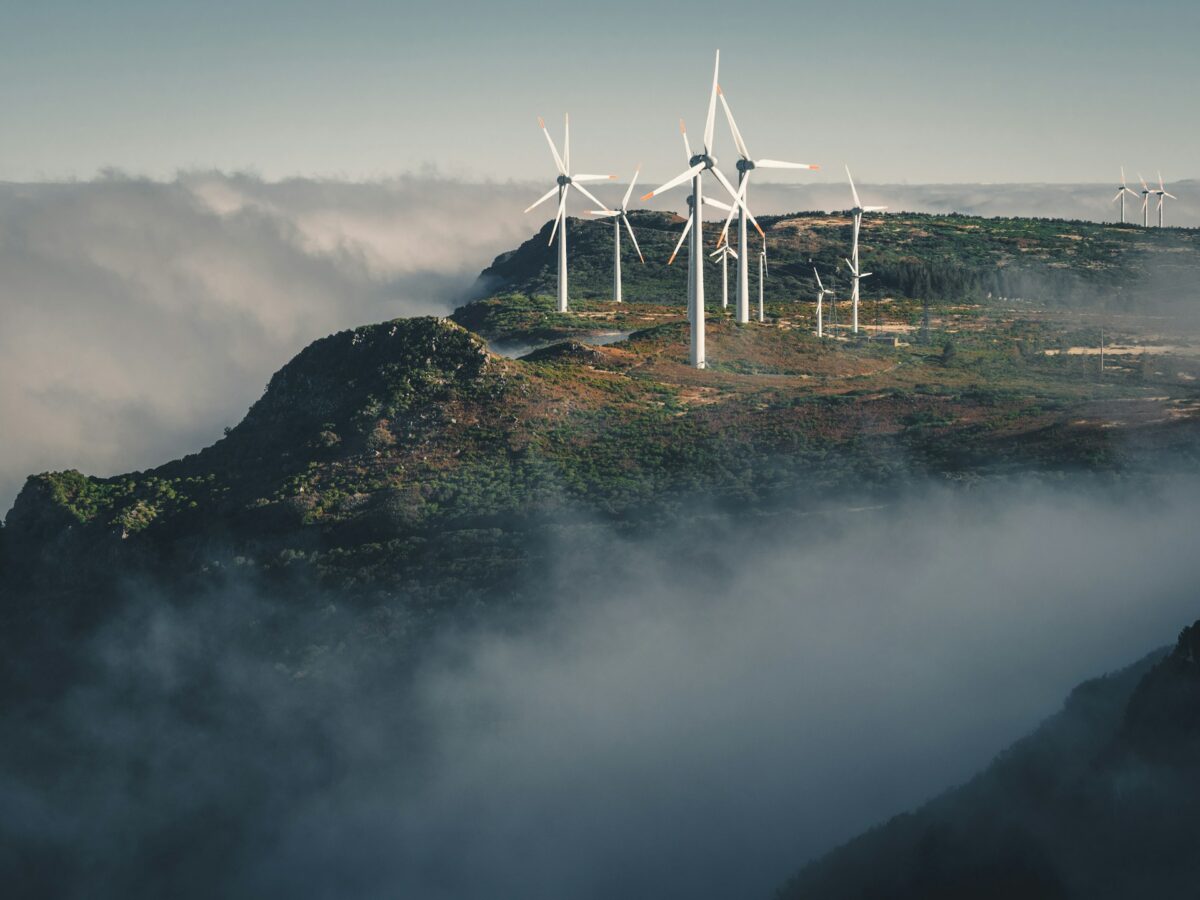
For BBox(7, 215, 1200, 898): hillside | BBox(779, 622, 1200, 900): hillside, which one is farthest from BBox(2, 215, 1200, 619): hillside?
BBox(779, 622, 1200, 900): hillside

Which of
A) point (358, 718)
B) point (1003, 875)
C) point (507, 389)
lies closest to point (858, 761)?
point (1003, 875)

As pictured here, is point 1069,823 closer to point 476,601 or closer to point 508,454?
point 476,601

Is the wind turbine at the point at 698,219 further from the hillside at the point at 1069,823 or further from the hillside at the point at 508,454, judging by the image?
the hillside at the point at 1069,823

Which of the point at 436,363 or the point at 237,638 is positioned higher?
the point at 436,363

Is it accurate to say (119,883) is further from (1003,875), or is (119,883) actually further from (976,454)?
(976,454)

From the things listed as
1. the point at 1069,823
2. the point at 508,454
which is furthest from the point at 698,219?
the point at 1069,823

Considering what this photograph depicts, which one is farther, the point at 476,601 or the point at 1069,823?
the point at 476,601

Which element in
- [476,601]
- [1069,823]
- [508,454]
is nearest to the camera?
[1069,823]

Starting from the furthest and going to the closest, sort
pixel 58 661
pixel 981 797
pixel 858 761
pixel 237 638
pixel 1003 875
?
pixel 58 661
pixel 237 638
pixel 858 761
pixel 981 797
pixel 1003 875
